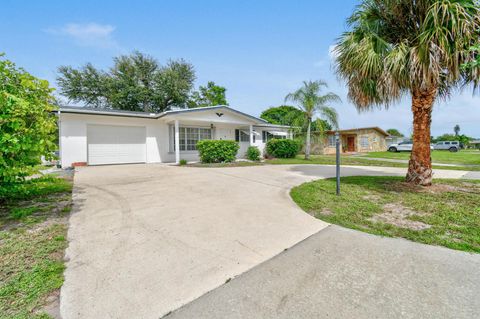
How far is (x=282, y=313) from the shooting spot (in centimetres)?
176

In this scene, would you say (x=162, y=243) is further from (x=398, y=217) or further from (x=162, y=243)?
(x=398, y=217)

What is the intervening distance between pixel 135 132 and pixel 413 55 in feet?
46.1

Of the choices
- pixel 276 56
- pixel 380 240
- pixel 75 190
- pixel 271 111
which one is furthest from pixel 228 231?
pixel 271 111

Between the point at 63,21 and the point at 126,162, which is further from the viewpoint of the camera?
the point at 126,162

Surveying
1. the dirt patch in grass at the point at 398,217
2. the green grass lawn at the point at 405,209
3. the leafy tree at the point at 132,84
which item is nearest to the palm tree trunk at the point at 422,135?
the green grass lawn at the point at 405,209

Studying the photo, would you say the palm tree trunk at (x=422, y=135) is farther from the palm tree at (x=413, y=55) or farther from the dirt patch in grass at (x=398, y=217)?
the dirt patch in grass at (x=398, y=217)

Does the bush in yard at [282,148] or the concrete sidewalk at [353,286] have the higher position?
the bush in yard at [282,148]

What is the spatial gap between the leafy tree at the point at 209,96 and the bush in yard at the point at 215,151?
1823cm

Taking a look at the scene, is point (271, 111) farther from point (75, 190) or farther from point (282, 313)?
point (282, 313)

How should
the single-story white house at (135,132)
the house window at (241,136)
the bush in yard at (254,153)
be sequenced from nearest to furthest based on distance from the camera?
the single-story white house at (135,132) → the bush in yard at (254,153) → the house window at (241,136)

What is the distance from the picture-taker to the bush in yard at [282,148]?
1761 centimetres

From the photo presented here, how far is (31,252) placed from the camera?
2.70 metres

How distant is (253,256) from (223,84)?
33011 mm

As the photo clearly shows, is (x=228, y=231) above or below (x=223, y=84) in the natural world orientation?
below
